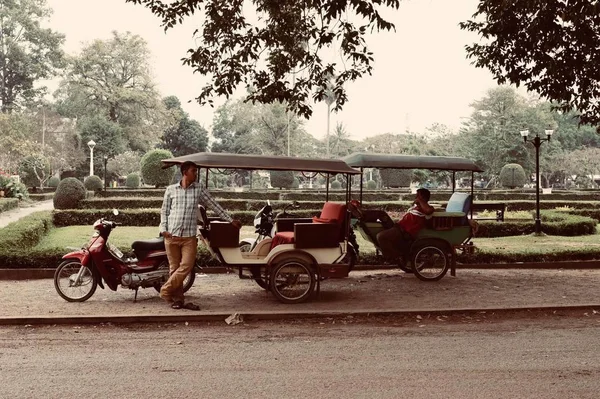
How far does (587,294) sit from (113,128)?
2053 inches

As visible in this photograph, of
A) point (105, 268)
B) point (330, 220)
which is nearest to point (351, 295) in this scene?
point (330, 220)

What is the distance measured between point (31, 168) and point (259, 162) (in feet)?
139

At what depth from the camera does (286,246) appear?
8.34 m

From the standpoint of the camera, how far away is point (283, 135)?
68.9m

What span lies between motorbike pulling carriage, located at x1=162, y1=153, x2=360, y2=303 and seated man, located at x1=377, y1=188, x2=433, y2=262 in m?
1.50

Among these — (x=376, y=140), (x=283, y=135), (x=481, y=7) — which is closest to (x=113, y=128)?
(x=283, y=135)

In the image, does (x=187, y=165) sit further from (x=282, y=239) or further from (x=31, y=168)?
(x=31, y=168)

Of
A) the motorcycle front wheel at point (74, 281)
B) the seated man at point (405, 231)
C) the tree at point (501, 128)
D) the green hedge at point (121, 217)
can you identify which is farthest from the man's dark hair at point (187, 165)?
the tree at point (501, 128)

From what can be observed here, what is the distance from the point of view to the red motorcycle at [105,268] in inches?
319

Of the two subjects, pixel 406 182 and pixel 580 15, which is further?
pixel 406 182

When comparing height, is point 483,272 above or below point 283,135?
below

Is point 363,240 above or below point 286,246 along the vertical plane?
below

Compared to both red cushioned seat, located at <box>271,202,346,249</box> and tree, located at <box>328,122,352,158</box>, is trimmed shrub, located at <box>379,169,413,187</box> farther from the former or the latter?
red cushioned seat, located at <box>271,202,346,249</box>

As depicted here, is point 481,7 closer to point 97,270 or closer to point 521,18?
point 521,18
